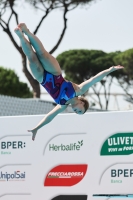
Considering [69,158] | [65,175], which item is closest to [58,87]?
[69,158]

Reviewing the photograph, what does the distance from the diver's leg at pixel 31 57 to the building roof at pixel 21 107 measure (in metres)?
8.19

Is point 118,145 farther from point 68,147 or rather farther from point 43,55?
point 43,55

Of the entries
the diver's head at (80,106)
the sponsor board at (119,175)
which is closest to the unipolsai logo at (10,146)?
the sponsor board at (119,175)

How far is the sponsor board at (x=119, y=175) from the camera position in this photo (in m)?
9.27

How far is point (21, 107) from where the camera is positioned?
52.9ft

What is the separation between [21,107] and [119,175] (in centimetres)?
718

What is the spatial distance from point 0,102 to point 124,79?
23.1m

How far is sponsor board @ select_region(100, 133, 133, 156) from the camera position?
30.5ft

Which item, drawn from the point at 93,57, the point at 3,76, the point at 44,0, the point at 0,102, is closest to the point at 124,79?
the point at 93,57

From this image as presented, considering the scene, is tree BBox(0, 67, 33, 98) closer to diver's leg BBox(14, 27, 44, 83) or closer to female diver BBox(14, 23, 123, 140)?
female diver BBox(14, 23, 123, 140)

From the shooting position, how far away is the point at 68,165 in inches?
384

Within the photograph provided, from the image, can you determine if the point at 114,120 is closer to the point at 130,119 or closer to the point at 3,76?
the point at 130,119

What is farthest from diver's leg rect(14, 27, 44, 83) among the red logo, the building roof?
the building roof

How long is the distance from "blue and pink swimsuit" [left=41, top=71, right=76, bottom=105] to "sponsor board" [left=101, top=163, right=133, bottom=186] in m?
2.72
